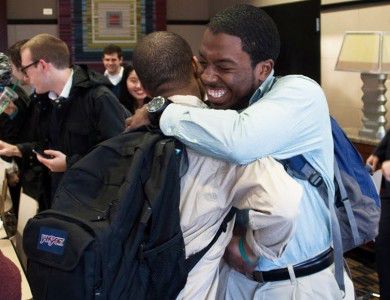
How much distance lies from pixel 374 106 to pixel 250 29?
3.13 m

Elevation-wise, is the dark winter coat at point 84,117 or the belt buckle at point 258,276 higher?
the dark winter coat at point 84,117

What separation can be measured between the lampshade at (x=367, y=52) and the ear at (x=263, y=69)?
2806mm

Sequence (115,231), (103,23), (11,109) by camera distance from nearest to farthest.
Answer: (115,231) → (11,109) → (103,23)

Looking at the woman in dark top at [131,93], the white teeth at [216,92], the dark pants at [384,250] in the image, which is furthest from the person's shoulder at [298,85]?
the woman in dark top at [131,93]

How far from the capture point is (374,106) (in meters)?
4.03

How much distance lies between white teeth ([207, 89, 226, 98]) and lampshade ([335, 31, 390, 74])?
2.87 metres

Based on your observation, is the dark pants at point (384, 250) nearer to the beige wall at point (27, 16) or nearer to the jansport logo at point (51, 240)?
the jansport logo at point (51, 240)

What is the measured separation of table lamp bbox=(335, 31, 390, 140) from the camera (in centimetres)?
377

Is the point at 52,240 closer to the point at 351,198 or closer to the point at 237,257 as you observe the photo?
the point at 237,257

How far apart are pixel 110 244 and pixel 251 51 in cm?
50

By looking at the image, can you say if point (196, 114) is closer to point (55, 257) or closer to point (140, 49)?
point (140, 49)

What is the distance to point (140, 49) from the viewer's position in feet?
4.12

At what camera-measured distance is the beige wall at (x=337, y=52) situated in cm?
452

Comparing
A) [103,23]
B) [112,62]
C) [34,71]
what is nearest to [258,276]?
[34,71]
